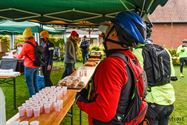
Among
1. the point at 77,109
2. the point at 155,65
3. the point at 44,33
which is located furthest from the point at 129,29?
the point at 44,33

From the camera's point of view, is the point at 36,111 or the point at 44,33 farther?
the point at 44,33

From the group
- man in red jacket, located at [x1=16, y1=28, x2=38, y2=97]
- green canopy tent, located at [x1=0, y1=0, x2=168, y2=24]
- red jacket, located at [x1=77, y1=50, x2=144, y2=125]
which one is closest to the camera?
red jacket, located at [x1=77, y1=50, x2=144, y2=125]

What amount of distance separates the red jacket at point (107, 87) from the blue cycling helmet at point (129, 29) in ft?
0.57

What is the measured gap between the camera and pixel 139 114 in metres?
2.36

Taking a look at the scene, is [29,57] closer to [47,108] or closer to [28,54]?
[28,54]

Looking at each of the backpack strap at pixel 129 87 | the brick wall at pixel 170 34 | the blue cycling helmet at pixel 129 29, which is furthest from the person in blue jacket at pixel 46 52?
the brick wall at pixel 170 34

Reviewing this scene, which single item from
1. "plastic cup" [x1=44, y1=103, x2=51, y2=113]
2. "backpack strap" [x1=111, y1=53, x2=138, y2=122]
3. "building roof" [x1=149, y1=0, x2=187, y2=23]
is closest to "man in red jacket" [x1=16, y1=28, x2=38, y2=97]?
"plastic cup" [x1=44, y1=103, x2=51, y2=113]

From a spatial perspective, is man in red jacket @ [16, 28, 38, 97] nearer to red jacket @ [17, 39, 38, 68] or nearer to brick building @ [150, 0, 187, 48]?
red jacket @ [17, 39, 38, 68]

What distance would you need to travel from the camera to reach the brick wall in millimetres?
30656

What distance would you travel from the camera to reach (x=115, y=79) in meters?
2.07

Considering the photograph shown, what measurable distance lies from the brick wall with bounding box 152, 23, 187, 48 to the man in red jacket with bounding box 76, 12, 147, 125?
29270mm

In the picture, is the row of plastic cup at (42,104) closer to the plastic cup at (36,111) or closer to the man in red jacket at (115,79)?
the plastic cup at (36,111)

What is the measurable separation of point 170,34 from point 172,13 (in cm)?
413

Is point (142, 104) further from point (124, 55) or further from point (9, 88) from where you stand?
point (9, 88)
